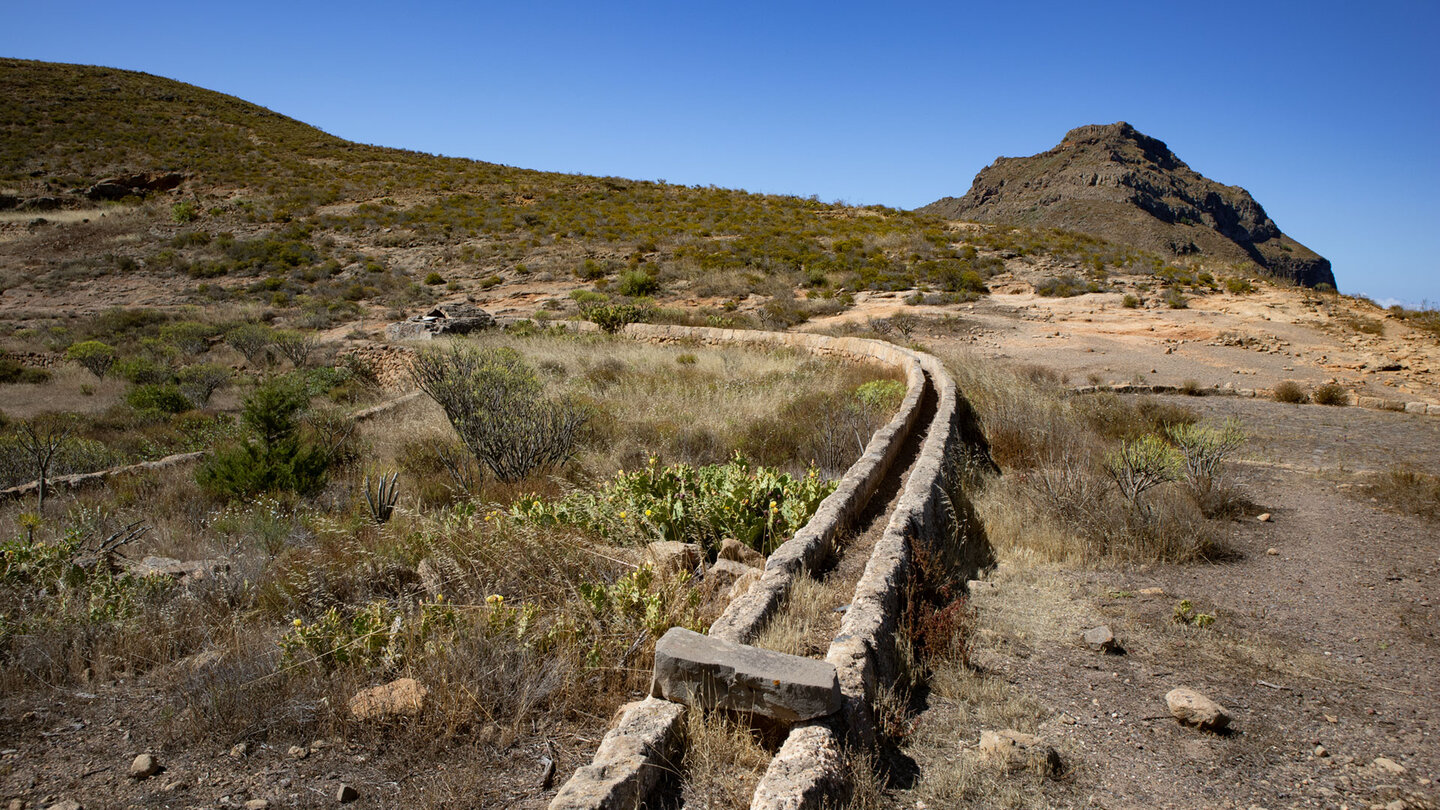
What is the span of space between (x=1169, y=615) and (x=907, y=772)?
235 cm

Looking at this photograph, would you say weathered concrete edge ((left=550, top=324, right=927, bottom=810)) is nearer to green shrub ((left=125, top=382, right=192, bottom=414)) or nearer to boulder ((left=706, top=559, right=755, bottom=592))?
boulder ((left=706, top=559, right=755, bottom=592))

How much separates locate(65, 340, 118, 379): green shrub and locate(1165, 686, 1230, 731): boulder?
19.3 meters

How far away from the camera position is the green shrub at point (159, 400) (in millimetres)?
12234

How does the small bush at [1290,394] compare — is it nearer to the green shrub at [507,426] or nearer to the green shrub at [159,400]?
the green shrub at [507,426]

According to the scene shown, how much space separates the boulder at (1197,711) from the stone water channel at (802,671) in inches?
46.7

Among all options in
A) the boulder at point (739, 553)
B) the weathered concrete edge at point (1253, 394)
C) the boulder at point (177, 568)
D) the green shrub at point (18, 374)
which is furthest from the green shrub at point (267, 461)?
the green shrub at point (18, 374)

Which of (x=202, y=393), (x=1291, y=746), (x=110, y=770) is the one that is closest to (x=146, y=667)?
(x=110, y=770)

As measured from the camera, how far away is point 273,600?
4391mm

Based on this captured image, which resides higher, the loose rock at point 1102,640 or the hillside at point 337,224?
the hillside at point 337,224

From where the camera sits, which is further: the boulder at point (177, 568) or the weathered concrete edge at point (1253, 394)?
the weathered concrete edge at point (1253, 394)

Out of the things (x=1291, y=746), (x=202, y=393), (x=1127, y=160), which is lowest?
(x=202, y=393)

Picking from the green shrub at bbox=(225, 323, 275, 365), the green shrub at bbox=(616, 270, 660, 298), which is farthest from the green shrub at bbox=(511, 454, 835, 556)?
the green shrub at bbox=(616, 270, 660, 298)

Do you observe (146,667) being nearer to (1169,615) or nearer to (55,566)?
(55,566)

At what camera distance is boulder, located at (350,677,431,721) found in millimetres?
3012
